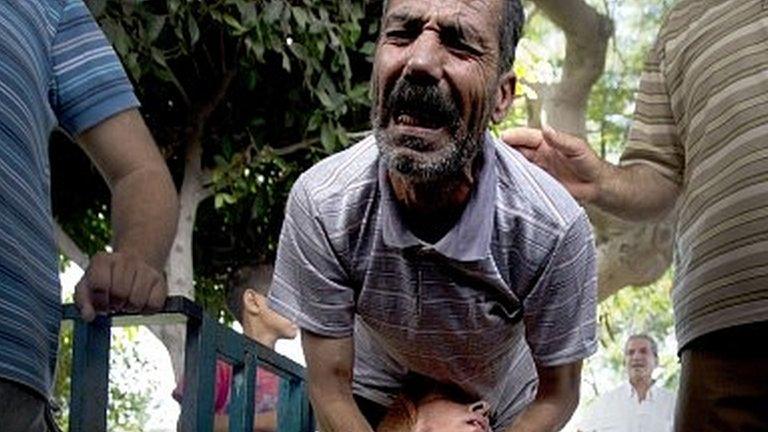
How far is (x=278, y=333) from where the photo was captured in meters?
4.63

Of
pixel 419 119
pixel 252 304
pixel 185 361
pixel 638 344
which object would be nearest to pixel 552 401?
pixel 419 119

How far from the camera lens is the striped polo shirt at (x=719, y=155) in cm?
240

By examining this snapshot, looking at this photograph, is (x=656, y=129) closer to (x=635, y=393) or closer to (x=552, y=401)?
(x=552, y=401)

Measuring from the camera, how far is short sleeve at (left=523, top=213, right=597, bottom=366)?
2.58 metres

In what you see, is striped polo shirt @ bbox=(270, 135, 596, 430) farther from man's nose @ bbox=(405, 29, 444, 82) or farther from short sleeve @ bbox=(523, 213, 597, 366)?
man's nose @ bbox=(405, 29, 444, 82)

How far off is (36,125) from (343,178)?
0.74 meters

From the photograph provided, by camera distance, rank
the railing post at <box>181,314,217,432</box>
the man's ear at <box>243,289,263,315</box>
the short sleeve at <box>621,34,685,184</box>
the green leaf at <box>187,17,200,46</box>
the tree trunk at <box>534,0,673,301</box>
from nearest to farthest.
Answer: the railing post at <box>181,314,217,432</box>
the short sleeve at <box>621,34,685,184</box>
the man's ear at <box>243,289,263,315</box>
the green leaf at <box>187,17,200,46</box>
the tree trunk at <box>534,0,673,301</box>

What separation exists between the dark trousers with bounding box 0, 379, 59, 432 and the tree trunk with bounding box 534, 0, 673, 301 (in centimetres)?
527

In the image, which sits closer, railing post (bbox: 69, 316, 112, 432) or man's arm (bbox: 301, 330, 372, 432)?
railing post (bbox: 69, 316, 112, 432)

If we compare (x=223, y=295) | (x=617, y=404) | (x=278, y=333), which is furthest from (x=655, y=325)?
(x=278, y=333)

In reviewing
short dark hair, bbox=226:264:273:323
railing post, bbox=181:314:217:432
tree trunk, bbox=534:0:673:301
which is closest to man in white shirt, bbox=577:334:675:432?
tree trunk, bbox=534:0:673:301

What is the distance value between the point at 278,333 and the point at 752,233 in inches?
96.8

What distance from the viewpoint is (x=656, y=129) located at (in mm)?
2783

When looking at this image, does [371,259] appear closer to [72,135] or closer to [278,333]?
[72,135]
